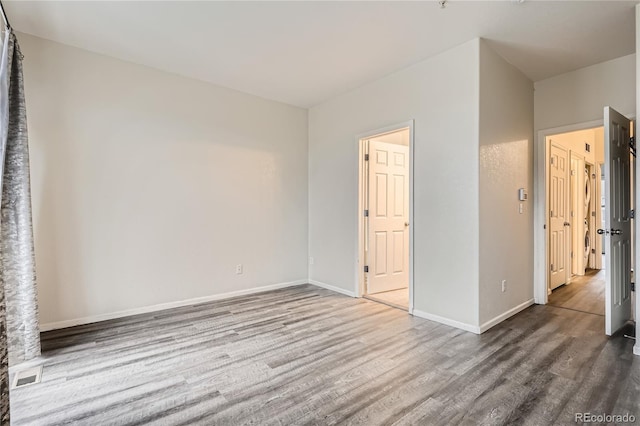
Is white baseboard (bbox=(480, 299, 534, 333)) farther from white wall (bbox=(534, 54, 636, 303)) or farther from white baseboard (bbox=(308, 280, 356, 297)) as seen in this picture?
white baseboard (bbox=(308, 280, 356, 297))

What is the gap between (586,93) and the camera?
3480 mm

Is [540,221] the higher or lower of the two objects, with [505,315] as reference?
higher

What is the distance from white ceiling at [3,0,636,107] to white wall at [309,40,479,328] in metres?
0.24

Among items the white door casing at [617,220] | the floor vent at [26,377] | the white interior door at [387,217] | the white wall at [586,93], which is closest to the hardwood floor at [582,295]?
the white door casing at [617,220]

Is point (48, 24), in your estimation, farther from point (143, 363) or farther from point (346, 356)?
point (346, 356)

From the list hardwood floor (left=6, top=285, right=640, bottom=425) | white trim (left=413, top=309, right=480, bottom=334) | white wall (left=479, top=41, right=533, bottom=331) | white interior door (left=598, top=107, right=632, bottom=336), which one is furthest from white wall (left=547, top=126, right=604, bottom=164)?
white trim (left=413, top=309, right=480, bottom=334)

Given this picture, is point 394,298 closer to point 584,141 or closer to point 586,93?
point 586,93

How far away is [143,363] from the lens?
7.73ft

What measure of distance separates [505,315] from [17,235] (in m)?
4.46

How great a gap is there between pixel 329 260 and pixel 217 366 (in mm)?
2463

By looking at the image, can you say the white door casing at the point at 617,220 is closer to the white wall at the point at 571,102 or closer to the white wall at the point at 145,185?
the white wall at the point at 571,102

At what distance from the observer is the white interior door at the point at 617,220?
2.76m

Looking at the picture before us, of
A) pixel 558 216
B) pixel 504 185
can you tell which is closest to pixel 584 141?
pixel 558 216

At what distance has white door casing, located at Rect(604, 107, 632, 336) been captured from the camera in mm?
2764
